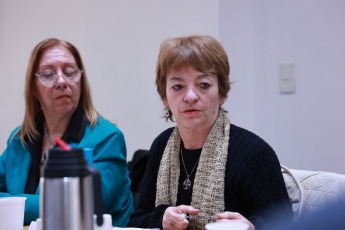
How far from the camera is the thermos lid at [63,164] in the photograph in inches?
31.7

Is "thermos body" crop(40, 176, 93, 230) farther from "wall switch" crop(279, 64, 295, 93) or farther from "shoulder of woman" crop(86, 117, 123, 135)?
"wall switch" crop(279, 64, 295, 93)

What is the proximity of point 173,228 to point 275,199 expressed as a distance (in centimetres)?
37

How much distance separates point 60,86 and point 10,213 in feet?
2.79

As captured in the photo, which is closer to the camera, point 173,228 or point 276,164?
point 173,228

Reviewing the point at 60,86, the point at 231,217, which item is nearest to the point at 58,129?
the point at 60,86

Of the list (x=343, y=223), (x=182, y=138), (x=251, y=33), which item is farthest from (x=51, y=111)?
(x=343, y=223)

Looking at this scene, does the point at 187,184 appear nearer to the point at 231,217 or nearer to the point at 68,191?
the point at 231,217

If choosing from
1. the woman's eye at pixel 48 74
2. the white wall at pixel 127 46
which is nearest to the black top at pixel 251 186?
the woman's eye at pixel 48 74

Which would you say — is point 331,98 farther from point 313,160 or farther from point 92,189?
point 92,189

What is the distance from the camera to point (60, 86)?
6.61ft

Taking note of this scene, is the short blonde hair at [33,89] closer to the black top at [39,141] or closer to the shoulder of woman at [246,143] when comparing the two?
the black top at [39,141]

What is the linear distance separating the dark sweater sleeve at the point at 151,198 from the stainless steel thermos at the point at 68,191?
720 mm

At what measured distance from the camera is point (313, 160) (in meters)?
2.53

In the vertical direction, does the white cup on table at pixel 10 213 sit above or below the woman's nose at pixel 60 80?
below
